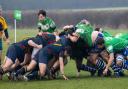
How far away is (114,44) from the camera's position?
13336mm

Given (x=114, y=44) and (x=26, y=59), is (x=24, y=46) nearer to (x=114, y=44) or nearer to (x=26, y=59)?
(x=26, y=59)

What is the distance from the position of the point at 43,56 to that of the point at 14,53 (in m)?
0.73

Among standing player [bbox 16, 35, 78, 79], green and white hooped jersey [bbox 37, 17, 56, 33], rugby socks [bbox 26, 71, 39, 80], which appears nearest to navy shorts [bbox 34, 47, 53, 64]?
standing player [bbox 16, 35, 78, 79]

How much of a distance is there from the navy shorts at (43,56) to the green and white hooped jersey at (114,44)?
4.86 feet

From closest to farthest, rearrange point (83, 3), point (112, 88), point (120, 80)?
point (112, 88) → point (120, 80) → point (83, 3)

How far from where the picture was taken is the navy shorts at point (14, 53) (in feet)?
42.3

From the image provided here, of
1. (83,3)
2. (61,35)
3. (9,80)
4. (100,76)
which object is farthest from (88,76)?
(83,3)

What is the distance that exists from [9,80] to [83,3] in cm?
5292

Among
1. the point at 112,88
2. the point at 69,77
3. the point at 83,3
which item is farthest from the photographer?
the point at 83,3

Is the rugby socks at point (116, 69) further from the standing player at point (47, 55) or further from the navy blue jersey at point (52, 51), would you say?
the navy blue jersey at point (52, 51)

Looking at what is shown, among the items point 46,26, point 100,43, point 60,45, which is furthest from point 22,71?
point 100,43

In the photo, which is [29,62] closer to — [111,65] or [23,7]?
[111,65]

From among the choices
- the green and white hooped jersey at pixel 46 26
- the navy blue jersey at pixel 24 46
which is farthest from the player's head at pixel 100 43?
the navy blue jersey at pixel 24 46

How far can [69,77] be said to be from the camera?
1352 cm
